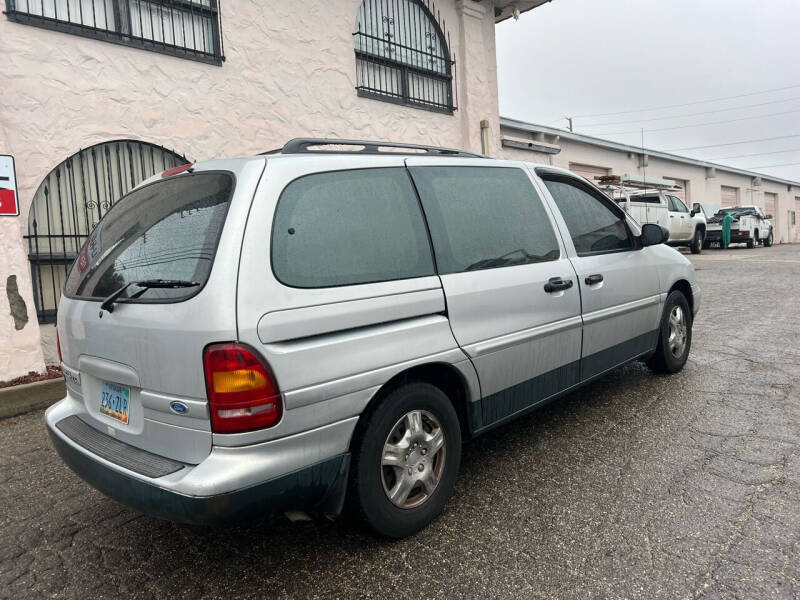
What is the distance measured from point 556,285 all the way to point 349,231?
1.39 m

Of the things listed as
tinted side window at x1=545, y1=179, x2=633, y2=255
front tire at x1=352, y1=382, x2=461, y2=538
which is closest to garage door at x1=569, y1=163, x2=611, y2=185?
tinted side window at x1=545, y1=179, x2=633, y2=255

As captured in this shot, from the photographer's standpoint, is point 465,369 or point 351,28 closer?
point 465,369

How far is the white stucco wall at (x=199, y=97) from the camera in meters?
5.21

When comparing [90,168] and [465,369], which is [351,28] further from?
[465,369]

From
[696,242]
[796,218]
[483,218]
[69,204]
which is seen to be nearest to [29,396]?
[69,204]

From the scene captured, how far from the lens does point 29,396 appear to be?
482 centimetres

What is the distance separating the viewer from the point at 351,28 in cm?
797

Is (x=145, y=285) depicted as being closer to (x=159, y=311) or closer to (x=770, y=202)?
(x=159, y=311)

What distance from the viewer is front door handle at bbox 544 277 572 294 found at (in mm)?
3217

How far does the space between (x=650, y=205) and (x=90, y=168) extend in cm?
1601

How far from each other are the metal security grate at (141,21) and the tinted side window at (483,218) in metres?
4.70

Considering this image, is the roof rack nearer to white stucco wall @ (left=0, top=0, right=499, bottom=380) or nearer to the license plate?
the license plate

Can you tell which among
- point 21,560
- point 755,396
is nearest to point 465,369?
point 21,560

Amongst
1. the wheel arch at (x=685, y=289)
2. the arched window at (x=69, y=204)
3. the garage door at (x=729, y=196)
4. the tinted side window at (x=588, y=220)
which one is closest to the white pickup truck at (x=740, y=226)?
the garage door at (x=729, y=196)
